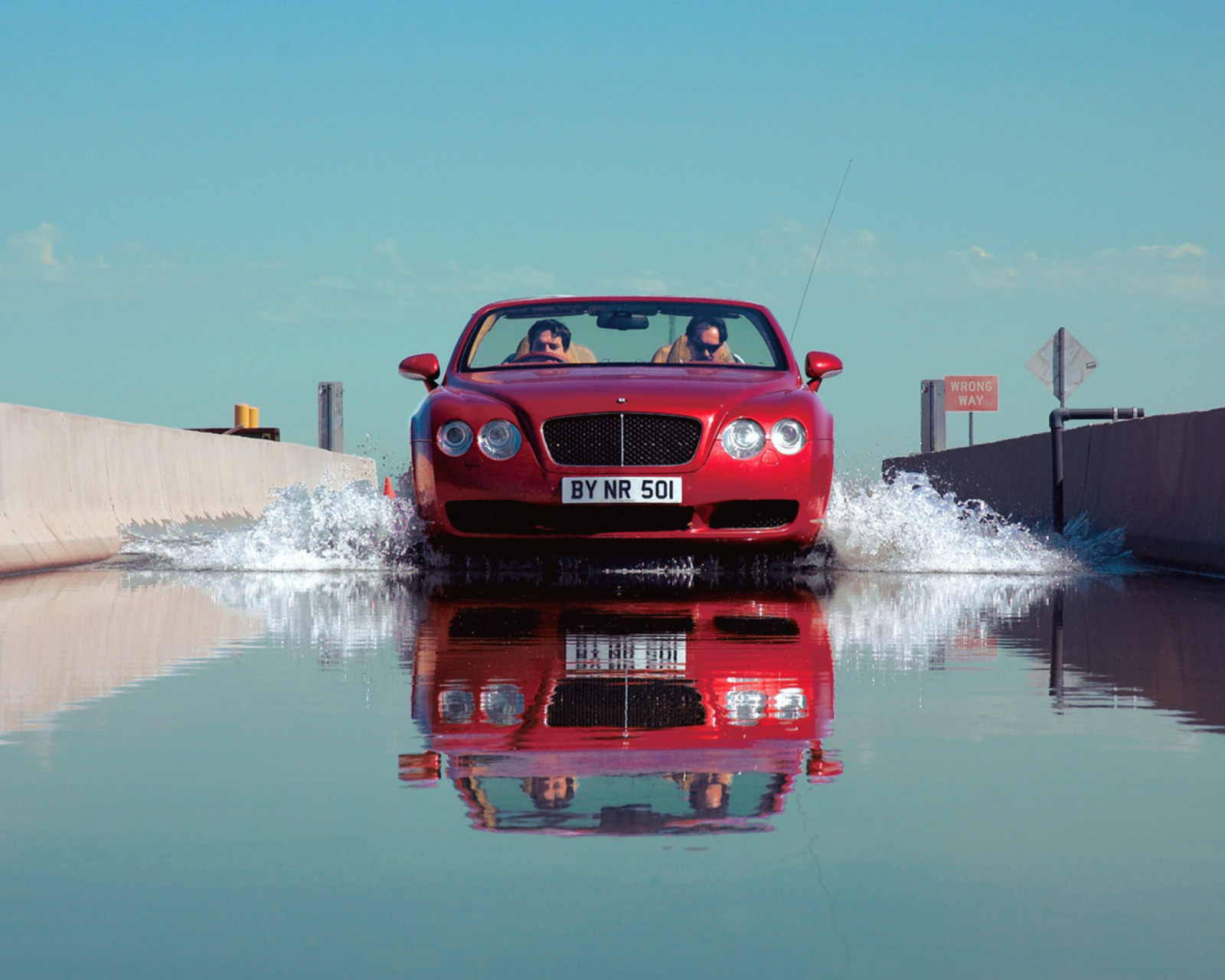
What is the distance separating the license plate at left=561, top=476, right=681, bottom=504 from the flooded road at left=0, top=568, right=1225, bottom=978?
219 cm

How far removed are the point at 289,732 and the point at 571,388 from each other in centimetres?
522

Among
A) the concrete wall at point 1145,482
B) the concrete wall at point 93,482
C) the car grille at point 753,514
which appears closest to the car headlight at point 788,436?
the car grille at point 753,514

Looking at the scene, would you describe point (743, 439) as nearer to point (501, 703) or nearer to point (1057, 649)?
point (1057, 649)

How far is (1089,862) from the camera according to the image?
3.17 m

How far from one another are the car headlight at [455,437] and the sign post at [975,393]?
2274 inches

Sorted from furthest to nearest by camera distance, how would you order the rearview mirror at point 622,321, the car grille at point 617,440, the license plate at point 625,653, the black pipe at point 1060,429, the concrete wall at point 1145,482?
the black pipe at point 1060,429 → the concrete wall at point 1145,482 → the rearview mirror at point 622,321 → the car grille at point 617,440 → the license plate at point 625,653

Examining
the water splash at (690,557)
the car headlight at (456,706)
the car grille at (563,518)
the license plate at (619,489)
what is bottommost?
the car headlight at (456,706)

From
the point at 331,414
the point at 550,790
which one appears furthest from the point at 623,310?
the point at 331,414

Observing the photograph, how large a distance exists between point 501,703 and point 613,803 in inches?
59.9

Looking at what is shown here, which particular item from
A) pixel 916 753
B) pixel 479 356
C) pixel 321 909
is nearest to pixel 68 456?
pixel 479 356

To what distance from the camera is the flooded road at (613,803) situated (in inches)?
105

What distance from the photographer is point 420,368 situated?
416 inches

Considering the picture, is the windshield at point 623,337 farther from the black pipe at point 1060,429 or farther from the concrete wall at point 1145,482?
the black pipe at point 1060,429

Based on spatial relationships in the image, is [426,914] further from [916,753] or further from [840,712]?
[840,712]
